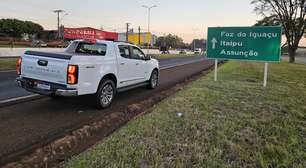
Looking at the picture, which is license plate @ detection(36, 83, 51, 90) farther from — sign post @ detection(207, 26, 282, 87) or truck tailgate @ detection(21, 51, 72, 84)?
sign post @ detection(207, 26, 282, 87)

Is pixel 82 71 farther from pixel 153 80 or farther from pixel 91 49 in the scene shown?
pixel 153 80

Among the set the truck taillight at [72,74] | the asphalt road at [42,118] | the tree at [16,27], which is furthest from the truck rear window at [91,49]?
the tree at [16,27]

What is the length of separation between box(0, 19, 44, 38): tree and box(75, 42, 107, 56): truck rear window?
77785 mm

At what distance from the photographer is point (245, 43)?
419 inches

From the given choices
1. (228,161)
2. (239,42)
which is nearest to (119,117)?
(228,161)

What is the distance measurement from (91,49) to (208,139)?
14.9 ft

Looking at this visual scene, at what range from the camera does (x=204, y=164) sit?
3.12 m

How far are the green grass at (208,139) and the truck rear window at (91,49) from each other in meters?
2.33

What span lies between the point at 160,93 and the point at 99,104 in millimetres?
3012

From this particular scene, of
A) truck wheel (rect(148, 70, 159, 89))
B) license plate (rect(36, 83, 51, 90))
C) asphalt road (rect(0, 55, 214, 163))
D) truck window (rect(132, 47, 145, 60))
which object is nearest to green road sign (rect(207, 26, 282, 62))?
truck wheel (rect(148, 70, 159, 89))

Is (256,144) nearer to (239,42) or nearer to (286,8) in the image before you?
(239,42)

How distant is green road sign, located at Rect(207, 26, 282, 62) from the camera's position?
9992 mm

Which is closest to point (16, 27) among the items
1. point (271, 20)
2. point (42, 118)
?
point (271, 20)

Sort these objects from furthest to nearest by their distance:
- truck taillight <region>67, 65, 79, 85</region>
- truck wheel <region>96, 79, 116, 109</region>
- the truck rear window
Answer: the truck rear window < truck wheel <region>96, 79, 116, 109</region> < truck taillight <region>67, 65, 79, 85</region>
